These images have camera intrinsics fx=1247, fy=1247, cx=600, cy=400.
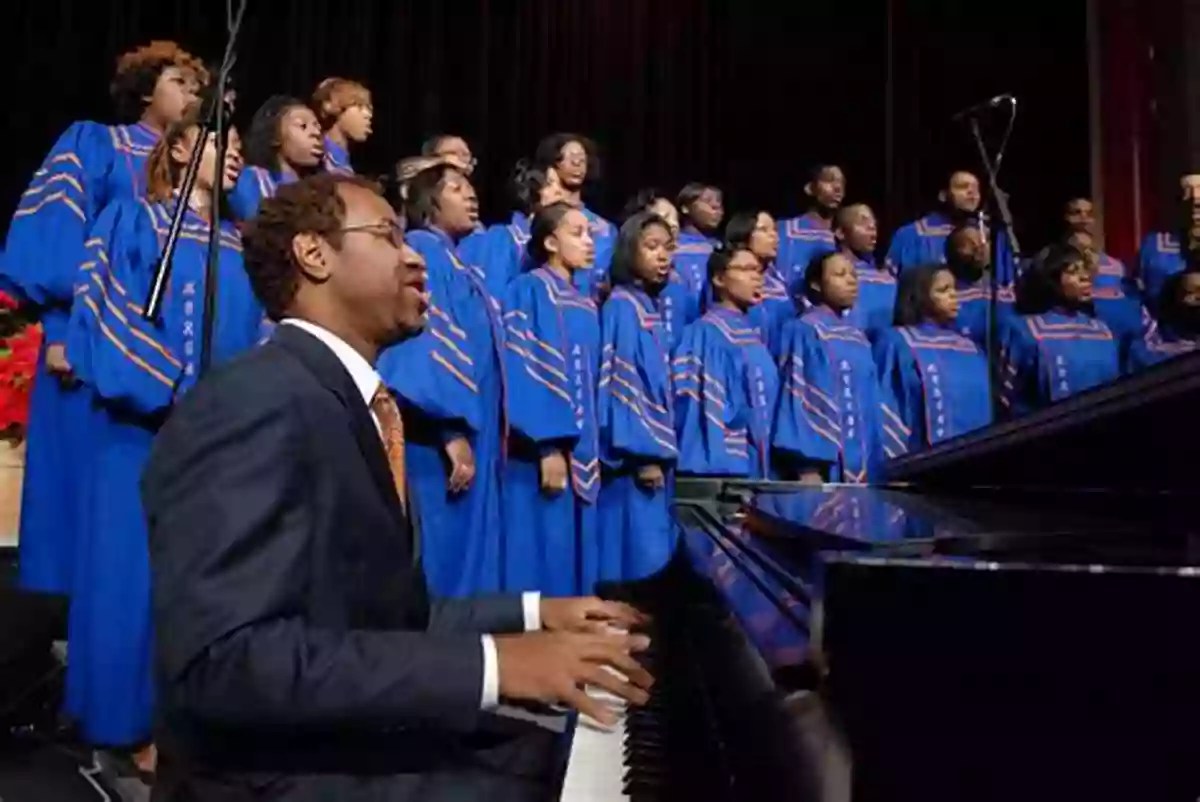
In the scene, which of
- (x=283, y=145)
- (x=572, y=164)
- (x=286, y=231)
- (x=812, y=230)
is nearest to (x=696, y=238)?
(x=812, y=230)

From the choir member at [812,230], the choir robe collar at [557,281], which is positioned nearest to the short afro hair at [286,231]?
the choir robe collar at [557,281]

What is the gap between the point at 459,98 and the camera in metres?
6.83

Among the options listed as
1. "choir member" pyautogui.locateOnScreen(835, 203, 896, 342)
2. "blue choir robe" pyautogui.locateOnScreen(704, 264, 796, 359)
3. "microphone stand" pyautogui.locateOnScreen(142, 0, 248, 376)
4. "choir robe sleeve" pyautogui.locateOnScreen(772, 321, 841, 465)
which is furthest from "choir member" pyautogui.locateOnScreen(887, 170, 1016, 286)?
"microphone stand" pyautogui.locateOnScreen(142, 0, 248, 376)

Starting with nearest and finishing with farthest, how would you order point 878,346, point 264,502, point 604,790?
point 264,502, point 604,790, point 878,346

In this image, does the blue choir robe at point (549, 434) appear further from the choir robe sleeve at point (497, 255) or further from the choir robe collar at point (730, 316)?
the choir robe collar at point (730, 316)

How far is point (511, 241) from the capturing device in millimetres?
4531

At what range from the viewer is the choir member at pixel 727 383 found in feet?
14.4

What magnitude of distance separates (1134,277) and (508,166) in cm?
323

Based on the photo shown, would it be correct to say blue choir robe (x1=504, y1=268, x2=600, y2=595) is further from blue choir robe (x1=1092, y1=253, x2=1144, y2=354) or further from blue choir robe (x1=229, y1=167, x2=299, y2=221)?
blue choir robe (x1=1092, y1=253, x2=1144, y2=354)

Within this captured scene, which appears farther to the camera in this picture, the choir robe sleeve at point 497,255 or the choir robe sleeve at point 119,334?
the choir robe sleeve at point 497,255

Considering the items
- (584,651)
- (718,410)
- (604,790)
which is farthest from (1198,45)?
(584,651)

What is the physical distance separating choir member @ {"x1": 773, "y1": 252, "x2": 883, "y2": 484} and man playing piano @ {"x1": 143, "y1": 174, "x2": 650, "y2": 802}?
3.36m

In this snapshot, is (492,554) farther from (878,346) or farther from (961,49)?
(961,49)

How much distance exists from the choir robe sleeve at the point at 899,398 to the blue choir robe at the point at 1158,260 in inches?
55.0
